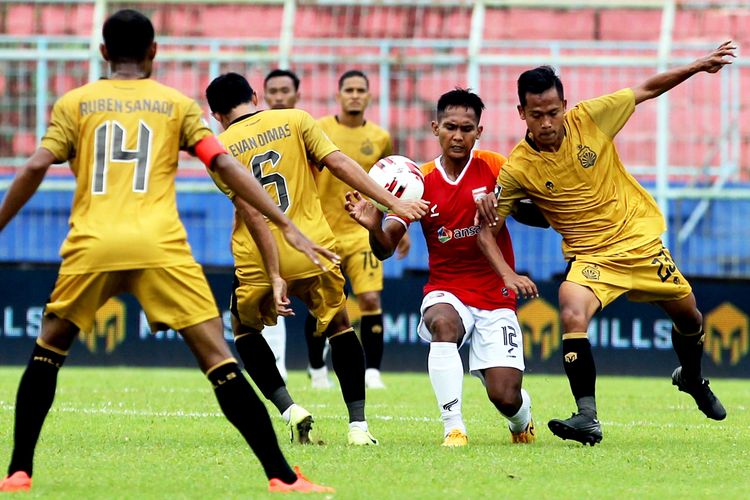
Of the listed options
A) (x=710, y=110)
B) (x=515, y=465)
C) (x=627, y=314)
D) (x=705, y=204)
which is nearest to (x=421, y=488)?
(x=515, y=465)

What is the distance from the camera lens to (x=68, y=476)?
22.2ft

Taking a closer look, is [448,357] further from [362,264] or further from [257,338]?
[362,264]

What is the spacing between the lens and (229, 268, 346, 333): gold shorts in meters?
8.45

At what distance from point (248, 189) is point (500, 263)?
8.76 feet

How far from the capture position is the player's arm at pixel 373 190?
7.00m

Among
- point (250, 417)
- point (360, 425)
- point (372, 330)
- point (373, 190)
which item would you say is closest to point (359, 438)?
point (360, 425)

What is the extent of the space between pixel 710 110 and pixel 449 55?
3660 millimetres

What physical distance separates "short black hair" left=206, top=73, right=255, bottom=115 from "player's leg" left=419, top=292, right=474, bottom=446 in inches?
67.2

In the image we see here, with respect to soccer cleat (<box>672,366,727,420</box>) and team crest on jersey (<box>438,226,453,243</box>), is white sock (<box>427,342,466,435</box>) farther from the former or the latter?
soccer cleat (<box>672,366,727,420</box>)

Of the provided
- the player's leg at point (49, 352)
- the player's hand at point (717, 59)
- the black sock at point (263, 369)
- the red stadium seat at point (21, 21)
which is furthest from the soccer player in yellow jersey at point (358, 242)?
the red stadium seat at point (21, 21)

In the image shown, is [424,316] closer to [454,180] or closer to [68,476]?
[454,180]

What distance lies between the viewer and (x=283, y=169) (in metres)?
8.40

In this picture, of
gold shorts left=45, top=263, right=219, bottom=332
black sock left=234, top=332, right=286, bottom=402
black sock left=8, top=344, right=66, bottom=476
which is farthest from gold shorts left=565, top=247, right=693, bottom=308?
black sock left=8, top=344, right=66, bottom=476

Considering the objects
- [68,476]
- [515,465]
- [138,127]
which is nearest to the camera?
[138,127]
